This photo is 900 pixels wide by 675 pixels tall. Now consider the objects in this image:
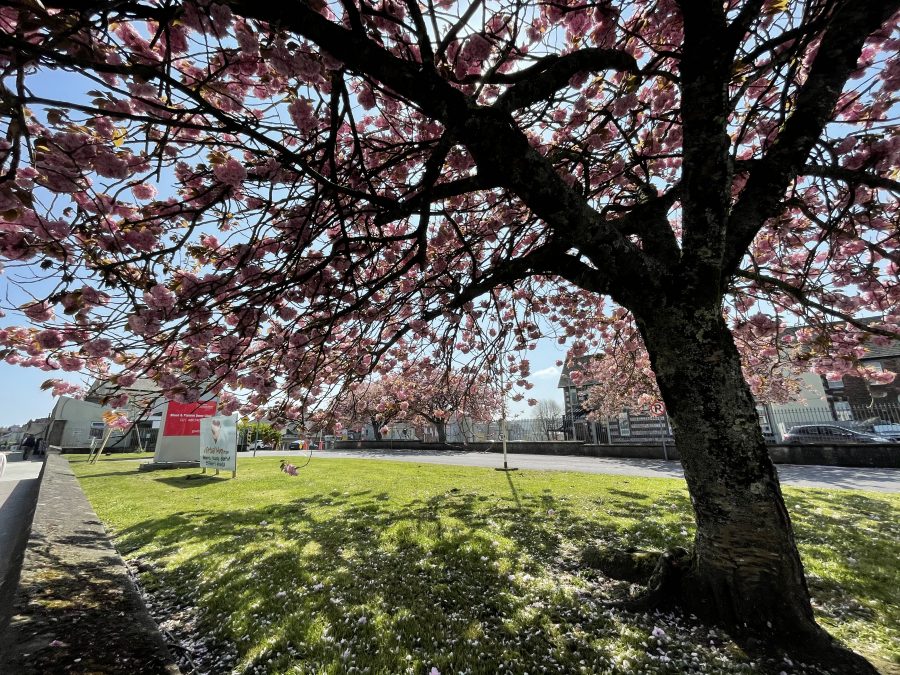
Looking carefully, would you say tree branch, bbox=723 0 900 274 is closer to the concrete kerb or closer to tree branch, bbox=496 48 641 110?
tree branch, bbox=496 48 641 110

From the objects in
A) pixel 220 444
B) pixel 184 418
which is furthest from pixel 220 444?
pixel 184 418

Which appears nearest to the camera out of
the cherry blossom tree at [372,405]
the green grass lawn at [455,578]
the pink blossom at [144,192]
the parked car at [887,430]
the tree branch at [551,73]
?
the green grass lawn at [455,578]

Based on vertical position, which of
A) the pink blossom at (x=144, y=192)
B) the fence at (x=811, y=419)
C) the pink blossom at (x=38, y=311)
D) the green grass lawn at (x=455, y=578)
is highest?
the pink blossom at (x=144, y=192)

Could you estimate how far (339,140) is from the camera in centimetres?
481

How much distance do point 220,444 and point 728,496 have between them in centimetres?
1465

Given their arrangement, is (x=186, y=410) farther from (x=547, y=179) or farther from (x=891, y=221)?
(x=891, y=221)

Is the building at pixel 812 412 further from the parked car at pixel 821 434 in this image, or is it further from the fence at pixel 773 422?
the parked car at pixel 821 434

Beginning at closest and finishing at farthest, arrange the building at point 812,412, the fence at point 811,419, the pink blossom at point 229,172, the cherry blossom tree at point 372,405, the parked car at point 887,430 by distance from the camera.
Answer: the pink blossom at point 229,172
the cherry blossom tree at point 372,405
the fence at point 811,419
the parked car at point 887,430
the building at point 812,412

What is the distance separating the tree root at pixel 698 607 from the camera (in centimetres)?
252

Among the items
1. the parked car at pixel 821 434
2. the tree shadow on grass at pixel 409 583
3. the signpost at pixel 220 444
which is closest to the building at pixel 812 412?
the parked car at pixel 821 434

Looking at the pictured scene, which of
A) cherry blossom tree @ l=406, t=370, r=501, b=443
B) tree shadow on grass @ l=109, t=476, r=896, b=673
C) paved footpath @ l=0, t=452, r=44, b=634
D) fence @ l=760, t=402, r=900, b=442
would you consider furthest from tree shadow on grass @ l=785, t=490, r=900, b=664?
fence @ l=760, t=402, r=900, b=442

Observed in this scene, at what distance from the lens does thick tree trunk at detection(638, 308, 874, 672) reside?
9.16 feet

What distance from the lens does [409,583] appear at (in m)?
3.94

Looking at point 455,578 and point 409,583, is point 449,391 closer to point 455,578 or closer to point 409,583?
point 455,578
